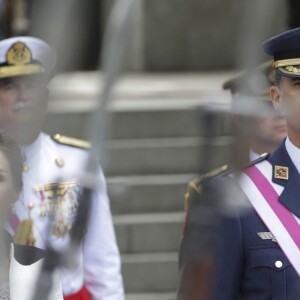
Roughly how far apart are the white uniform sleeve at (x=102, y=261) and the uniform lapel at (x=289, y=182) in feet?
3.71

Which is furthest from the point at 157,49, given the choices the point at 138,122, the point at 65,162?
the point at 65,162

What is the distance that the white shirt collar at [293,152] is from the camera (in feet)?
8.36

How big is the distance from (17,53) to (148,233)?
3.20m

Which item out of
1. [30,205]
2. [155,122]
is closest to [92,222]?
[30,205]

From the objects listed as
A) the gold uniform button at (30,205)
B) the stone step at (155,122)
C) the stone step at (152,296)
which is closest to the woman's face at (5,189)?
the gold uniform button at (30,205)

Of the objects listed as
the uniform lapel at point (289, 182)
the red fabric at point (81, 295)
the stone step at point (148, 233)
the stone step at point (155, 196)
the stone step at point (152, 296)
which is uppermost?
the uniform lapel at point (289, 182)

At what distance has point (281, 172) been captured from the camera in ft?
8.52

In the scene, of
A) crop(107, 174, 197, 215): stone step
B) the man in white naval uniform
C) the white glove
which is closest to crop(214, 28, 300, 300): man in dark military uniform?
the white glove

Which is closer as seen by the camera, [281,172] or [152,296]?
[281,172]

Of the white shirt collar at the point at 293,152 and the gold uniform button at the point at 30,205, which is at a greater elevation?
the white shirt collar at the point at 293,152

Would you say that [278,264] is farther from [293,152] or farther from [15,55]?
[15,55]

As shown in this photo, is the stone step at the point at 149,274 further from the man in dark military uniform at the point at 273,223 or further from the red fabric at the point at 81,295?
the man in dark military uniform at the point at 273,223

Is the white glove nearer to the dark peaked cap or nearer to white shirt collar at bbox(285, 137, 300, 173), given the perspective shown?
white shirt collar at bbox(285, 137, 300, 173)

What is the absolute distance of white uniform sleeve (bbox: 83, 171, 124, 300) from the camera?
3.68 meters
